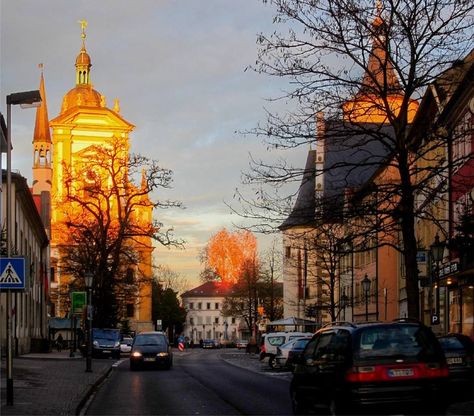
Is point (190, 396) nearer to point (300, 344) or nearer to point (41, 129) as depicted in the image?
point (300, 344)

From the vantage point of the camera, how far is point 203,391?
88.0ft

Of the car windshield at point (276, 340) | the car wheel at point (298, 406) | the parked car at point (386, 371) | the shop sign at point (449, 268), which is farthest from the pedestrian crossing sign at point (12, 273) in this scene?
the car windshield at point (276, 340)

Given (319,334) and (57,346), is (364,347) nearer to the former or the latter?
(319,334)

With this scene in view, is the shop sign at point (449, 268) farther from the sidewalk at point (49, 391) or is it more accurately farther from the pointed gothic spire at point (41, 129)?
the pointed gothic spire at point (41, 129)

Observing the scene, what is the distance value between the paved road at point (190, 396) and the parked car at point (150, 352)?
605 cm

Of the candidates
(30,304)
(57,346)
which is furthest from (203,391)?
(57,346)

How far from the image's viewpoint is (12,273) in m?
19.6

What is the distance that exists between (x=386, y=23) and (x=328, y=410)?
40.2 feet

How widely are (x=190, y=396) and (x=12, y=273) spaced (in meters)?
7.03

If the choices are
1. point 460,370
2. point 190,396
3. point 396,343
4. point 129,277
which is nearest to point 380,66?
point 460,370

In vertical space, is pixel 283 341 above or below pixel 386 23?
below

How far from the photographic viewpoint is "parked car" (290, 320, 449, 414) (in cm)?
1473

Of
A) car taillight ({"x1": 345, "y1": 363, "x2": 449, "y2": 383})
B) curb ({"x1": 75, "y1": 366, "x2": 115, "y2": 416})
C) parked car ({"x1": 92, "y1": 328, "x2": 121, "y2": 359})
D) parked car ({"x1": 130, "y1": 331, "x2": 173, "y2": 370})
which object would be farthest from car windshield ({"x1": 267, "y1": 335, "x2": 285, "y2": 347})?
car taillight ({"x1": 345, "y1": 363, "x2": 449, "y2": 383})

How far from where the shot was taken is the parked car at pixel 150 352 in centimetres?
4159
